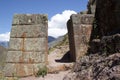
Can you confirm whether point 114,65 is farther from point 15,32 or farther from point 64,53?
point 64,53

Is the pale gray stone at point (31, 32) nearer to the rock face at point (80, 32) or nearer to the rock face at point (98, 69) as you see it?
the rock face at point (80, 32)

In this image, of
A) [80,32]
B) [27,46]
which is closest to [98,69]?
[80,32]

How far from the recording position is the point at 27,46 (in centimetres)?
955

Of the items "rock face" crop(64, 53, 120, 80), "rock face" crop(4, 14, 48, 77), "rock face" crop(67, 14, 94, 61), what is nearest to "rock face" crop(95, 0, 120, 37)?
"rock face" crop(67, 14, 94, 61)

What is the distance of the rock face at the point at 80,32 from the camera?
9.77m

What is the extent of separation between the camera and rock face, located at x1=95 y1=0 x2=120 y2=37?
25.7ft

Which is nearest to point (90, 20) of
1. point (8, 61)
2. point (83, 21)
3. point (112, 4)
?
point (83, 21)

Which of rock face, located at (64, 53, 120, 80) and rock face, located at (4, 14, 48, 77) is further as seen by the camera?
rock face, located at (4, 14, 48, 77)

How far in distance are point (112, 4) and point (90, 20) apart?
2.02m

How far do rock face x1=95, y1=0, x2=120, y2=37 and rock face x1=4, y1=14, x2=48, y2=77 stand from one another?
2168 millimetres

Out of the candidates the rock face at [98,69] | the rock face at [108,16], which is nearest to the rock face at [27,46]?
the rock face at [108,16]

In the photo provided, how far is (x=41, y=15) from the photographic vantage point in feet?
32.0

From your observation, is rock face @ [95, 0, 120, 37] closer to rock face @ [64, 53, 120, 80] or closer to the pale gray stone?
rock face @ [64, 53, 120, 80]

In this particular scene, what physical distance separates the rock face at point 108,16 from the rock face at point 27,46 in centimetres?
217
